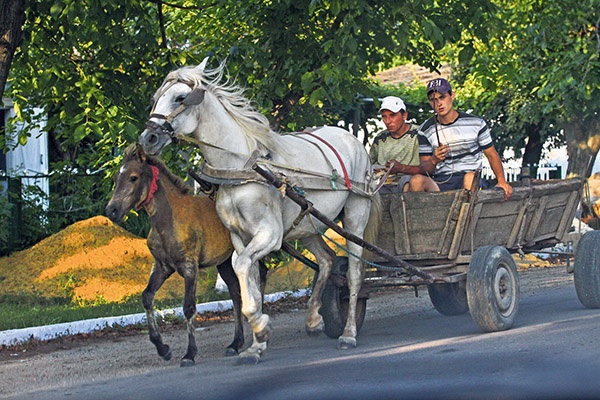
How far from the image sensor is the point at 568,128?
2167 centimetres

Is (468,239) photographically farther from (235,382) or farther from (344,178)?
(235,382)

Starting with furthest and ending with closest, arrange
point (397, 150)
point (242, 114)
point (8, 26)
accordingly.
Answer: point (8, 26) < point (397, 150) < point (242, 114)

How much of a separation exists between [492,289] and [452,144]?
1.71 m

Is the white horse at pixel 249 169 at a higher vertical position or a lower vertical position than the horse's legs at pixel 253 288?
higher

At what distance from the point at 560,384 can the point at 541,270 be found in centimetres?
933

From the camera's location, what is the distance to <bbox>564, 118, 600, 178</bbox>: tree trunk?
2094 centimetres

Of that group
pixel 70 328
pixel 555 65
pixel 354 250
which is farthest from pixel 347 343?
pixel 555 65

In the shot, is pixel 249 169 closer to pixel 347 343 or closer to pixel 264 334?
pixel 264 334

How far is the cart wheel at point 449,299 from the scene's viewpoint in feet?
34.4

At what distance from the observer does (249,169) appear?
8.01 meters

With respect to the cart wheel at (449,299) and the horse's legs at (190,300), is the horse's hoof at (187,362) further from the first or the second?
the cart wheel at (449,299)

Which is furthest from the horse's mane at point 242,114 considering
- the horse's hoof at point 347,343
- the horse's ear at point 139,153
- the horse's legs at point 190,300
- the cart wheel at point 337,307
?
the horse's hoof at point 347,343

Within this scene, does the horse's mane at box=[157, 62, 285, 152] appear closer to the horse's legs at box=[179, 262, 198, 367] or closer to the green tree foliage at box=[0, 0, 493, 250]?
the horse's legs at box=[179, 262, 198, 367]

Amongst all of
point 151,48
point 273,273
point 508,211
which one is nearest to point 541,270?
point 273,273
